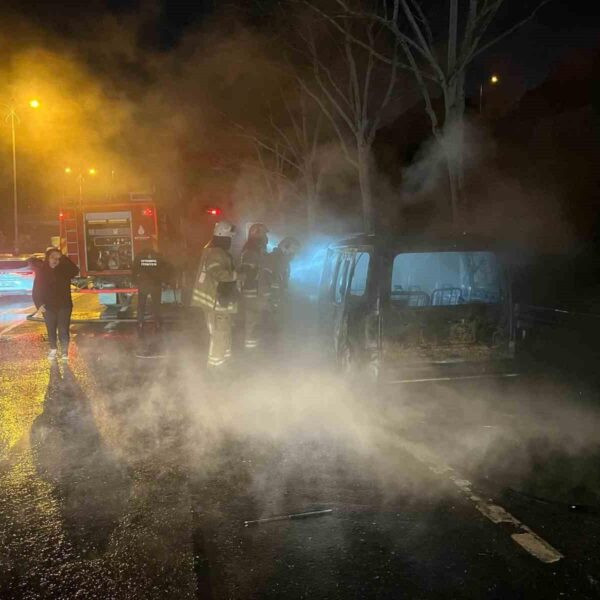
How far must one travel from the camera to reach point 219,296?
20.4 ft

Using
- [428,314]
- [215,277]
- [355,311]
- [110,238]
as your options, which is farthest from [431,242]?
[110,238]

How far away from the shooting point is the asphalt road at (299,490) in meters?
2.59

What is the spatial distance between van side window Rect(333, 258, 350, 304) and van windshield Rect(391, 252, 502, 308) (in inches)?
18.6

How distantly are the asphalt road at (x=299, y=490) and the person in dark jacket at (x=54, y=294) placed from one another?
1478 millimetres

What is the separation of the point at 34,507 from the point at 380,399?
9.51 feet

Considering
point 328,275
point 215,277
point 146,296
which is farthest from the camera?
point 146,296

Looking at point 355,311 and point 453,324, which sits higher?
point 355,311

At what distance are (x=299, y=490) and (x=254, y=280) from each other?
4024mm

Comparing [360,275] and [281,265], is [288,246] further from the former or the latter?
[360,275]

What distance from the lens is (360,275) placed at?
5.12m

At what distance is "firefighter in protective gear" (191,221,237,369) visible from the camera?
20.1 feet

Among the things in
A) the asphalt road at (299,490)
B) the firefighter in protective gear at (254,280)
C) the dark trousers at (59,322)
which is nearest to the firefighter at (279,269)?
the firefighter in protective gear at (254,280)

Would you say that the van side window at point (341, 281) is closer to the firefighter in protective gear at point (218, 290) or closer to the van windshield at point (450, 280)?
the van windshield at point (450, 280)

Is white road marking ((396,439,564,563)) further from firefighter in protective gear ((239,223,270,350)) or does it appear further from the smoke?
firefighter in protective gear ((239,223,270,350))
